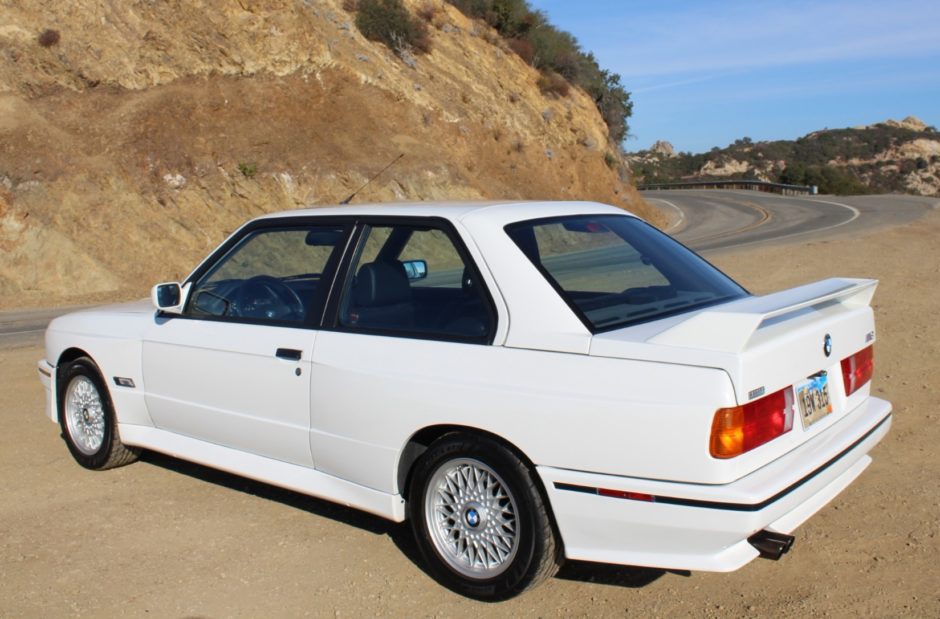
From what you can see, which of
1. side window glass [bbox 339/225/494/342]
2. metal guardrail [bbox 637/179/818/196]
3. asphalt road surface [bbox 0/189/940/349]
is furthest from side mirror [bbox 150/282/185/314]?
metal guardrail [bbox 637/179/818/196]

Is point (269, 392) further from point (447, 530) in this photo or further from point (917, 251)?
point (917, 251)

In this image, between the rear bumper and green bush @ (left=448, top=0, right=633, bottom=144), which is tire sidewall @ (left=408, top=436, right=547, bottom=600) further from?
green bush @ (left=448, top=0, right=633, bottom=144)

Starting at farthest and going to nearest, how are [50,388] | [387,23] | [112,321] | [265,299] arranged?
1. [387,23]
2. [50,388]
3. [112,321]
4. [265,299]

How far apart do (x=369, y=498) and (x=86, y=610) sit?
1.30 meters

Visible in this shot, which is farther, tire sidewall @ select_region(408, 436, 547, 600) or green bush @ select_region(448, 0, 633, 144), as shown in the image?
green bush @ select_region(448, 0, 633, 144)

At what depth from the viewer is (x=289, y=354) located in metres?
4.50

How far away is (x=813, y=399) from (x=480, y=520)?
58.5 inches

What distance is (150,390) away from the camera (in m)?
5.31

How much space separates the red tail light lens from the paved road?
19888 mm

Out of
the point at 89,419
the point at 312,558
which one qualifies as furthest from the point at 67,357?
the point at 312,558

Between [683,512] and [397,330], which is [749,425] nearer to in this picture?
[683,512]

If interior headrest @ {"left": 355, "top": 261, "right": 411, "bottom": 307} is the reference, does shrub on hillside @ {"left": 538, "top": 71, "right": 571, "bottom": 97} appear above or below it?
above

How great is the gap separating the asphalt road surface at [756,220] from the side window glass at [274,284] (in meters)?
7.72

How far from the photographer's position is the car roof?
4305mm
